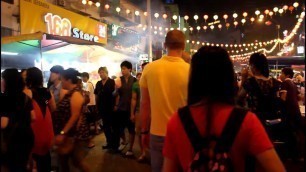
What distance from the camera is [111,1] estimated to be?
749 inches

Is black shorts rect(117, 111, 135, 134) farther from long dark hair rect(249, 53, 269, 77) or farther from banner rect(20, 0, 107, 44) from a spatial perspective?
banner rect(20, 0, 107, 44)

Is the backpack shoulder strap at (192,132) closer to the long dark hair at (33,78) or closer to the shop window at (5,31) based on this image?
the shop window at (5,31)

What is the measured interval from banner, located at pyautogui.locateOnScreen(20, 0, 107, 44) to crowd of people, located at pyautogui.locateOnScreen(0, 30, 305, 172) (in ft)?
17.4

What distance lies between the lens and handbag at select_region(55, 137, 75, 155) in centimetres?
430

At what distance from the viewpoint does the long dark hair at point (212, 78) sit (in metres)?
1.74

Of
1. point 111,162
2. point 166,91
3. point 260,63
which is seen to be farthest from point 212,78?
point 111,162

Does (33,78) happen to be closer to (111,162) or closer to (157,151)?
(157,151)

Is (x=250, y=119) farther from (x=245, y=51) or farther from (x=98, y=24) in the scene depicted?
(x=245, y=51)

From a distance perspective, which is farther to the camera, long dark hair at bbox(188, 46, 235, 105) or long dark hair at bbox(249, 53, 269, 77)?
long dark hair at bbox(249, 53, 269, 77)

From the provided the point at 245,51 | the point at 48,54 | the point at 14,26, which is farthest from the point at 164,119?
the point at 245,51

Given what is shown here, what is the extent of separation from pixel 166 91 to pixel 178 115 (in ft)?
4.88

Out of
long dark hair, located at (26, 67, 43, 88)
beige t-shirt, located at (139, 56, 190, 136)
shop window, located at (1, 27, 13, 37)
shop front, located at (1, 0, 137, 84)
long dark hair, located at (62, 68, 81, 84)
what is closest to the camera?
shop window, located at (1, 27, 13, 37)

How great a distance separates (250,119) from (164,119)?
165 centimetres

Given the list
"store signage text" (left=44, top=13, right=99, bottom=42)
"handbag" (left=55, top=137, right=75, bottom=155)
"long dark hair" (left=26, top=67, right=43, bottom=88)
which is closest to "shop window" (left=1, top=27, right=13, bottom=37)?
"long dark hair" (left=26, top=67, right=43, bottom=88)
